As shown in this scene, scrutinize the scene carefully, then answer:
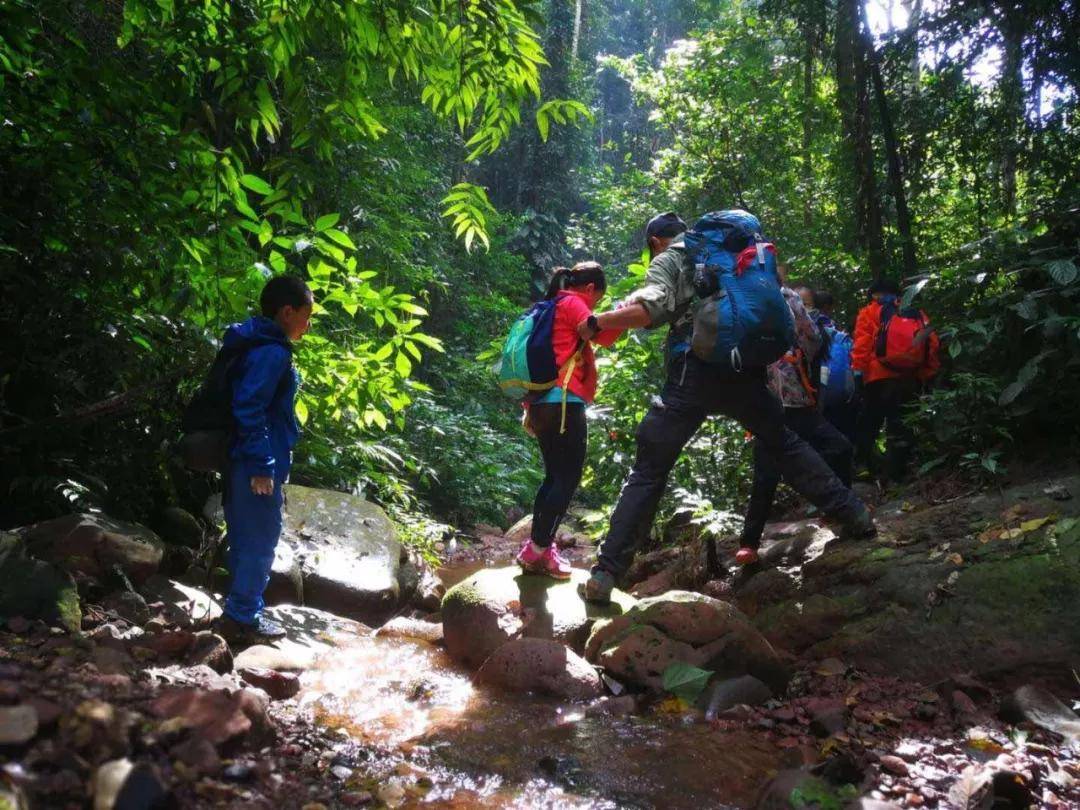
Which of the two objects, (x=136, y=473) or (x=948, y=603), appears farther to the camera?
(x=136, y=473)

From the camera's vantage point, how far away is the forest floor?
1655 millimetres

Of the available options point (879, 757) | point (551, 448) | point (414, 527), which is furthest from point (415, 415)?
point (879, 757)

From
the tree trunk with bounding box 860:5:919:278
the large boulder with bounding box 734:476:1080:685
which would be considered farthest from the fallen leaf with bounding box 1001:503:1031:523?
the tree trunk with bounding box 860:5:919:278

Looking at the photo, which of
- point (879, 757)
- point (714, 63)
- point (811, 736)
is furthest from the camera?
point (714, 63)

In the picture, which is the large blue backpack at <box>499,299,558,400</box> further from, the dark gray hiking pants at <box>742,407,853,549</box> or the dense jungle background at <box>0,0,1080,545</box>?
the dark gray hiking pants at <box>742,407,853,549</box>

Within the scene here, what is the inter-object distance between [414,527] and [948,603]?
5.32 metres

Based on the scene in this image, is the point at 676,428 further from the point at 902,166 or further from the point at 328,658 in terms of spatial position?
the point at 902,166

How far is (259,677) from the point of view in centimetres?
304

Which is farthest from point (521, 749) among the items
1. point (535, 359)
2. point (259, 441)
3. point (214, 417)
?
point (535, 359)

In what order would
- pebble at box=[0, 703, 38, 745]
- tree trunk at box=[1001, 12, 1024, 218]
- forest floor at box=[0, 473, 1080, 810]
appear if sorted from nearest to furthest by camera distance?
pebble at box=[0, 703, 38, 745]
forest floor at box=[0, 473, 1080, 810]
tree trunk at box=[1001, 12, 1024, 218]

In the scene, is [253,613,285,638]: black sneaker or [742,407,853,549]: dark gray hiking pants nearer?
[253,613,285,638]: black sneaker

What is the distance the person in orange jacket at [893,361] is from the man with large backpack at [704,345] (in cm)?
258

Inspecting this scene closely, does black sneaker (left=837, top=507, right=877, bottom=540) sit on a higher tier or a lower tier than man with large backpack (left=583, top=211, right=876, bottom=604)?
lower

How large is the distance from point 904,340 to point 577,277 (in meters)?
3.43
